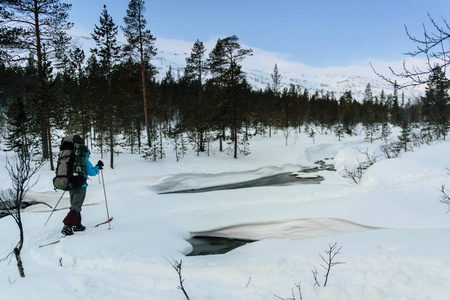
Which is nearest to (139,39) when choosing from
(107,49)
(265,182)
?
(107,49)

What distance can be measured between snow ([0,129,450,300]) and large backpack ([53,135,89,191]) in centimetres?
113

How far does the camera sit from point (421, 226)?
512 cm

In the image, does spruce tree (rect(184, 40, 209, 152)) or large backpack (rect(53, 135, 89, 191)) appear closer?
large backpack (rect(53, 135, 89, 191))

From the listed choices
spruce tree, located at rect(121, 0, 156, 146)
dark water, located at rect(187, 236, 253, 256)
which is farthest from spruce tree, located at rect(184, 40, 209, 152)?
dark water, located at rect(187, 236, 253, 256)

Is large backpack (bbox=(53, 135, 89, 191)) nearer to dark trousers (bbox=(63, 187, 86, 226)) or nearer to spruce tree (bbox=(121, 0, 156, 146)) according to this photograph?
dark trousers (bbox=(63, 187, 86, 226))

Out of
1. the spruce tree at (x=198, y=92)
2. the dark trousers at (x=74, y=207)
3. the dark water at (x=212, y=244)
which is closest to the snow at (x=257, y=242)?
the dark water at (x=212, y=244)

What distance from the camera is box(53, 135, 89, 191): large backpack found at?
512cm

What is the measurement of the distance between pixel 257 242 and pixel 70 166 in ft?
14.3

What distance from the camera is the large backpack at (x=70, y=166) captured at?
5125 mm

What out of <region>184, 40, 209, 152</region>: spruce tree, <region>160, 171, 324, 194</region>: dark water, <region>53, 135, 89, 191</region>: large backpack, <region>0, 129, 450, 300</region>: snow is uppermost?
<region>184, 40, 209, 152</region>: spruce tree

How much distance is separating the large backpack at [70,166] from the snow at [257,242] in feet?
3.72

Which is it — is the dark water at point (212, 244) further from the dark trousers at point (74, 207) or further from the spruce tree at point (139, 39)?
the spruce tree at point (139, 39)

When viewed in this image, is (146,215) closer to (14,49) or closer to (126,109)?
(14,49)

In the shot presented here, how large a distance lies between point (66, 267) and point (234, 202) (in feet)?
19.3
